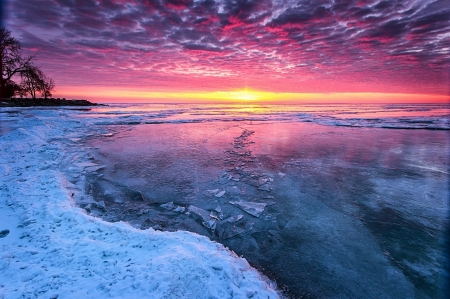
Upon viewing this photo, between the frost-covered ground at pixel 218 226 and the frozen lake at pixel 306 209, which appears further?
the frozen lake at pixel 306 209

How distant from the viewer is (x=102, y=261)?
2361 mm

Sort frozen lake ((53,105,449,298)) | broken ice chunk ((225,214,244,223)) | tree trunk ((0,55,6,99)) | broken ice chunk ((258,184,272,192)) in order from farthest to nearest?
tree trunk ((0,55,6,99))
broken ice chunk ((258,184,272,192))
broken ice chunk ((225,214,244,223))
frozen lake ((53,105,449,298))

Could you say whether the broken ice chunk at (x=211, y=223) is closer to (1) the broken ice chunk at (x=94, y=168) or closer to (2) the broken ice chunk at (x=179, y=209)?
(2) the broken ice chunk at (x=179, y=209)

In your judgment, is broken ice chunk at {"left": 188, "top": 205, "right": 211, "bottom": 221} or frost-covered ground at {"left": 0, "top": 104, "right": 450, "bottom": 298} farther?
broken ice chunk at {"left": 188, "top": 205, "right": 211, "bottom": 221}

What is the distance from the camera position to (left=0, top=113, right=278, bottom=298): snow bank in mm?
1995

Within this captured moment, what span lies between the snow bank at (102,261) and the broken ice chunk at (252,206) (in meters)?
1.36

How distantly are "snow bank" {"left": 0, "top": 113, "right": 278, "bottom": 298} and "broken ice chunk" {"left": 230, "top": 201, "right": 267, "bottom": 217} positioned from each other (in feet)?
4.45

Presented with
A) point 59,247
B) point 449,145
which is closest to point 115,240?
point 59,247

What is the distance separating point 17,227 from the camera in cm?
290

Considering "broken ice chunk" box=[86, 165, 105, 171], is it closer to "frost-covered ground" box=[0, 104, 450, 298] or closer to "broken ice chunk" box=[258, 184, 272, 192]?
"frost-covered ground" box=[0, 104, 450, 298]

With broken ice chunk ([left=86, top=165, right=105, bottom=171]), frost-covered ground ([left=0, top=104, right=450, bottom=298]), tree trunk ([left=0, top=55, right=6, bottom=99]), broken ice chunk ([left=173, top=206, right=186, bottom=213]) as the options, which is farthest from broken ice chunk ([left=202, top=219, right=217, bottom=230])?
tree trunk ([left=0, top=55, right=6, bottom=99])

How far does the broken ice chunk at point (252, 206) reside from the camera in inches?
159

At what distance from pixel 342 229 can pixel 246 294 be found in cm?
217

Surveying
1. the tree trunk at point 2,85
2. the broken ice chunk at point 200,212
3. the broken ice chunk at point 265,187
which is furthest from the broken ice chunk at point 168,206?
the tree trunk at point 2,85
